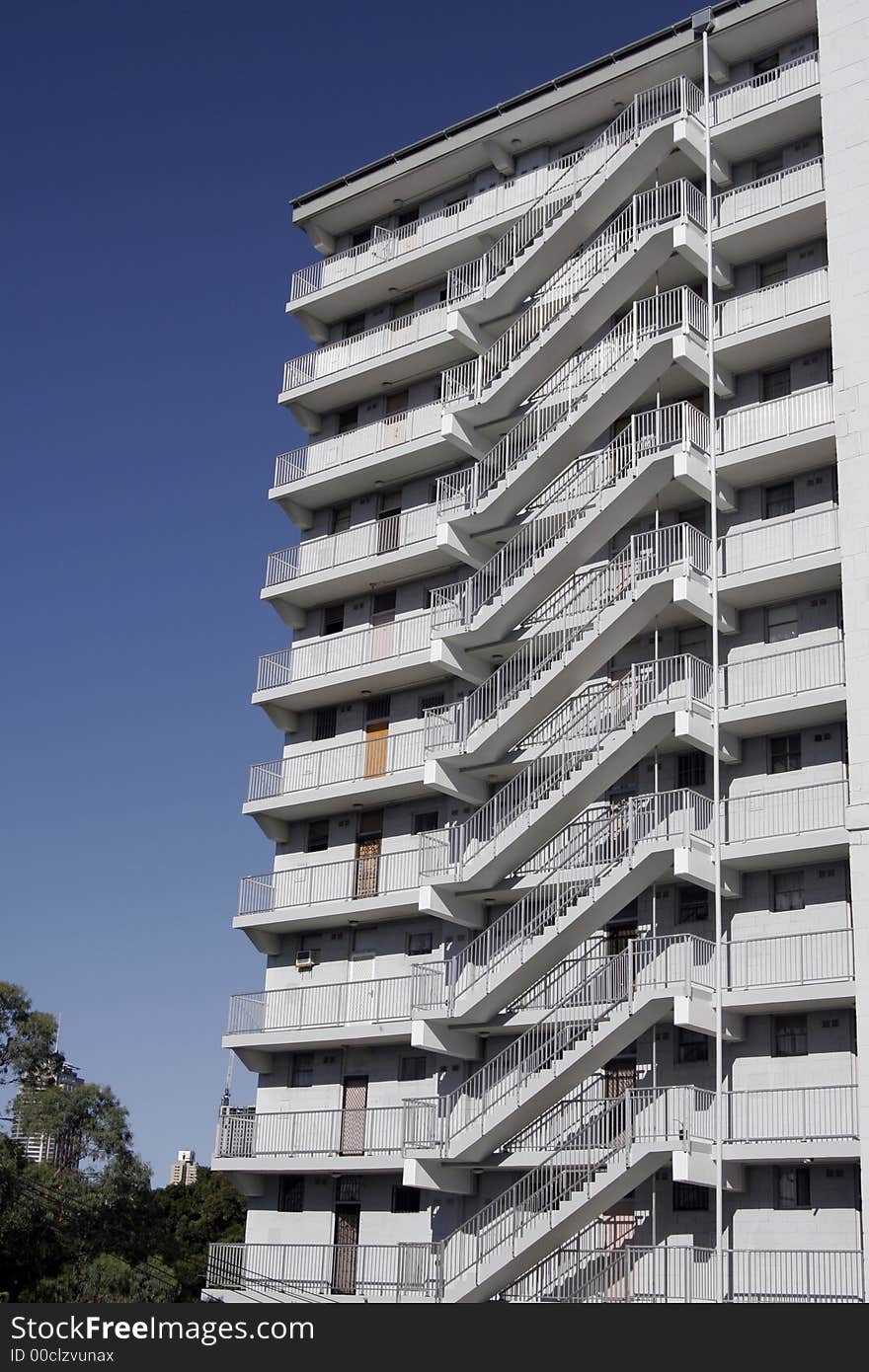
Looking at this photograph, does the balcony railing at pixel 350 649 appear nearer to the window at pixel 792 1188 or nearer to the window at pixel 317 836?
the window at pixel 317 836

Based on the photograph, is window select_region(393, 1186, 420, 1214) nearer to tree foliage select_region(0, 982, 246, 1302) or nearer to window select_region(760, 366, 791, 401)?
tree foliage select_region(0, 982, 246, 1302)

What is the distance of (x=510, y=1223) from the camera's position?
1335 inches

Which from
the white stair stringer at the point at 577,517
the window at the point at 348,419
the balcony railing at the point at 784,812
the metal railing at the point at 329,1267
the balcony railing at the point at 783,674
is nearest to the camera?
the balcony railing at the point at 784,812

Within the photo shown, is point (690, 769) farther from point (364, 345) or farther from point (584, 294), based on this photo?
point (364, 345)

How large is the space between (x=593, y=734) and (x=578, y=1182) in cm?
956

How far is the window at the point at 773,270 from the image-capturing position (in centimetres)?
3938

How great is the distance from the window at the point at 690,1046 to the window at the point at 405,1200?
800 centimetres

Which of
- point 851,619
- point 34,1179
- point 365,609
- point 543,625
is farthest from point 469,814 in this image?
point 34,1179

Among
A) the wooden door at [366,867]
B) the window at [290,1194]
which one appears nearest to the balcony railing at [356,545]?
the wooden door at [366,867]

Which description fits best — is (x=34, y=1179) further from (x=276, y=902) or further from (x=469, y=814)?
(x=469, y=814)

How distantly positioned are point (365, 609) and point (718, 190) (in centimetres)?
1439

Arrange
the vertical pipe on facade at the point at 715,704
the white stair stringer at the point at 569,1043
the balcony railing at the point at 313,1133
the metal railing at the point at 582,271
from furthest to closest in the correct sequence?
1. the balcony railing at the point at 313,1133
2. the metal railing at the point at 582,271
3. the white stair stringer at the point at 569,1043
4. the vertical pipe on facade at the point at 715,704

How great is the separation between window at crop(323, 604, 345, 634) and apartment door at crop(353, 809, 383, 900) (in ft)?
18.8

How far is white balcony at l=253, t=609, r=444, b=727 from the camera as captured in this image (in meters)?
43.2
